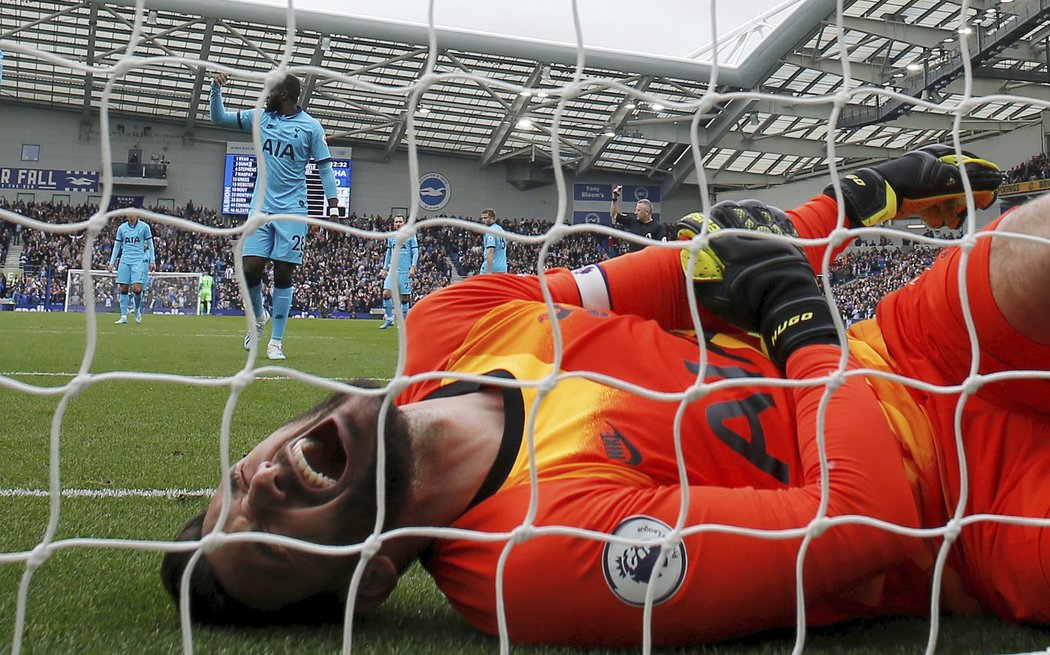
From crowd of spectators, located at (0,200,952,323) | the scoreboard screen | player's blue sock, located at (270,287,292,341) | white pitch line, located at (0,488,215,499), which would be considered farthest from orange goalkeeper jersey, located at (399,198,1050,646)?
the scoreboard screen

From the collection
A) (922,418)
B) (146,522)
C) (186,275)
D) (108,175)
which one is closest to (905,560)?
(922,418)

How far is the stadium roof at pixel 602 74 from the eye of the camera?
1478 centimetres

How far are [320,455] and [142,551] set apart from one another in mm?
549

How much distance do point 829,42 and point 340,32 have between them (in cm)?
977

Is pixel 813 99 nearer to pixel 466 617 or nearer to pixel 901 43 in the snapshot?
pixel 466 617

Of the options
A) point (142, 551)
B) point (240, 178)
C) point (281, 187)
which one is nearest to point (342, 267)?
point (240, 178)

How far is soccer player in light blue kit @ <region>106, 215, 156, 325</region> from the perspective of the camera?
1020cm

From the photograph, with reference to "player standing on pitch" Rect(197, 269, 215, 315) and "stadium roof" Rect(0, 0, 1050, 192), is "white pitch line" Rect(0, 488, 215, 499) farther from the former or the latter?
"player standing on pitch" Rect(197, 269, 215, 315)

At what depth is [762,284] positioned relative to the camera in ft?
4.32

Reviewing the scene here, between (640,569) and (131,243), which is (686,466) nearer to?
(640,569)

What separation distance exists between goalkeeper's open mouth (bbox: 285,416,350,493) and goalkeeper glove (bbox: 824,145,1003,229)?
1073 mm

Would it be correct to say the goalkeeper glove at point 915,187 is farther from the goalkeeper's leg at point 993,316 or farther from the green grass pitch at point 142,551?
the green grass pitch at point 142,551

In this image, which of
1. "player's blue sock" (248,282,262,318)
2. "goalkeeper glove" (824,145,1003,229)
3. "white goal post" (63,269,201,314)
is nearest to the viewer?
"goalkeeper glove" (824,145,1003,229)

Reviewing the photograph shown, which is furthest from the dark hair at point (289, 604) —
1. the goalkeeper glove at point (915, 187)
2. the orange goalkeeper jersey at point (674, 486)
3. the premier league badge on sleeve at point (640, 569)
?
the goalkeeper glove at point (915, 187)
